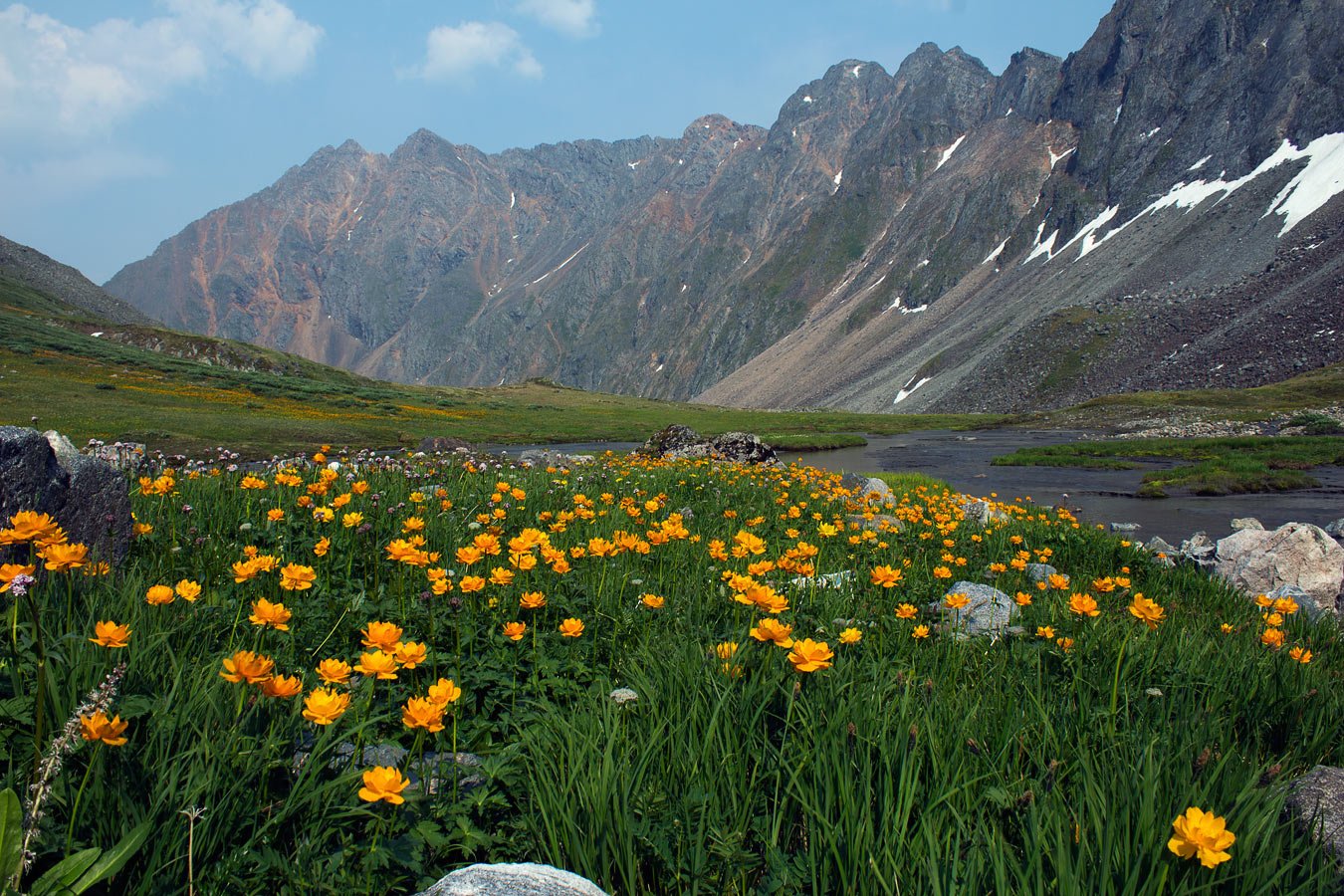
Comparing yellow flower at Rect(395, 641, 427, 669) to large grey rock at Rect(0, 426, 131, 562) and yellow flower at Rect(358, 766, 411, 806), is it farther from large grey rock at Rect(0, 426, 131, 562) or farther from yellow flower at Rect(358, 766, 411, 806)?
large grey rock at Rect(0, 426, 131, 562)

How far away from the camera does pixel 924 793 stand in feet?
7.71

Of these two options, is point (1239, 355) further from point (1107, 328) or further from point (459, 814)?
point (459, 814)

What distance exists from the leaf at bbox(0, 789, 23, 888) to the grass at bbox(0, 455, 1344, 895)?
0.17m

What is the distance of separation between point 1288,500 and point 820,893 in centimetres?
2869

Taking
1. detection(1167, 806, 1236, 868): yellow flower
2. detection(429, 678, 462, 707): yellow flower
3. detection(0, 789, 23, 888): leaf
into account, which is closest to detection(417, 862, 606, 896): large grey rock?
detection(429, 678, 462, 707): yellow flower

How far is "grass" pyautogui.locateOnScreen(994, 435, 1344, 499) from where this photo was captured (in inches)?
990

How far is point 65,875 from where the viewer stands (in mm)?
1617

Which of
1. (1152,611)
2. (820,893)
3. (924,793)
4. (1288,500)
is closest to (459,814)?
(820,893)

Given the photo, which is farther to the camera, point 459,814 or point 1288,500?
→ point 1288,500

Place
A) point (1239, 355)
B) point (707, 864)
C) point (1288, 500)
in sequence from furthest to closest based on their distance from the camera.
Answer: point (1239, 355) → point (1288, 500) → point (707, 864)

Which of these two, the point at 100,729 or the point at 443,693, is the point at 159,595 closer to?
the point at 100,729

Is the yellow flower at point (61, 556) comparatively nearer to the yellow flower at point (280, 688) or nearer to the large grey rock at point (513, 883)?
the yellow flower at point (280, 688)

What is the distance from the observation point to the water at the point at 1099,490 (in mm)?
19875

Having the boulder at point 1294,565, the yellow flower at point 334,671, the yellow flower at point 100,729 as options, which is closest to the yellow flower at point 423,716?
the yellow flower at point 334,671
